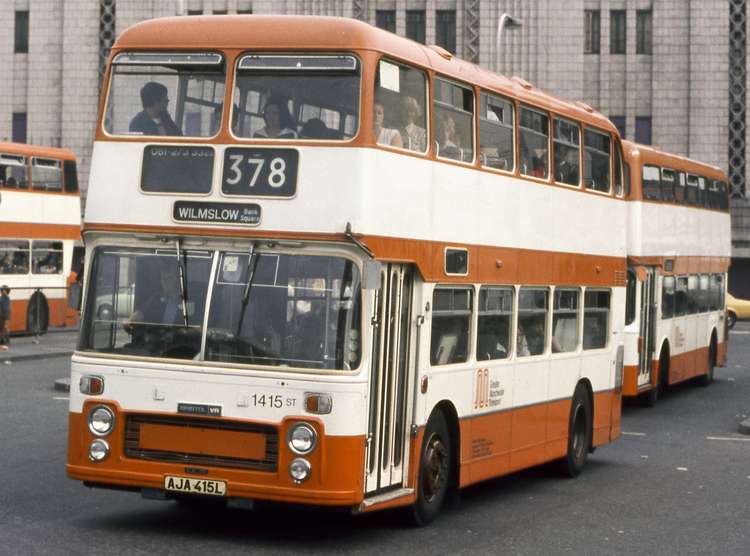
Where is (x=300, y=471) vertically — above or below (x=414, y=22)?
below

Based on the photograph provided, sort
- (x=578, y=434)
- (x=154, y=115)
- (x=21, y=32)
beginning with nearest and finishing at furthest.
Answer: (x=154, y=115)
(x=578, y=434)
(x=21, y=32)

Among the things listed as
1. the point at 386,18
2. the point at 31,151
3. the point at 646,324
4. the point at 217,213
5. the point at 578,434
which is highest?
the point at 386,18

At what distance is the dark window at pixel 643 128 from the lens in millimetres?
60062

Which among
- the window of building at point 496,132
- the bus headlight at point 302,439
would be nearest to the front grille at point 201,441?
the bus headlight at point 302,439

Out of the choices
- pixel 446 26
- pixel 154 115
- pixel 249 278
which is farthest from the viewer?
pixel 446 26

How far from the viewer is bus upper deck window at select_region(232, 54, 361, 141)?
1121 centimetres

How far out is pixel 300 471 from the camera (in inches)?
425

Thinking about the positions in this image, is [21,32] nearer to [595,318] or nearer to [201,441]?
[595,318]

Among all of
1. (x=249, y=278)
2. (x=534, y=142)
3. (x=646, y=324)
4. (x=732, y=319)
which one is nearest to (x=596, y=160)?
(x=534, y=142)

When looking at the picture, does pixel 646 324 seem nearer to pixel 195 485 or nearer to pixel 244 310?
pixel 244 310

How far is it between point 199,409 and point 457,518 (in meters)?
2.95

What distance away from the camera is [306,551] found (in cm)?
1102

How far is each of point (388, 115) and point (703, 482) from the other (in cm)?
649

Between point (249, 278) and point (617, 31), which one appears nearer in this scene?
point (249, 278)
